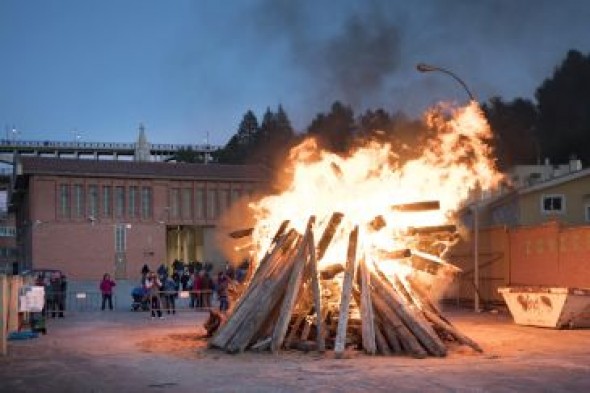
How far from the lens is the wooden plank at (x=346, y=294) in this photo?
15305 millimetres

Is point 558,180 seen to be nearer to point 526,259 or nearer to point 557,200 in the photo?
point 557,200

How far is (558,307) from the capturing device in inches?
778

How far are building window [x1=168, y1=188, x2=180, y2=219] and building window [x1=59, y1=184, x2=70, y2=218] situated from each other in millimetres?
6933

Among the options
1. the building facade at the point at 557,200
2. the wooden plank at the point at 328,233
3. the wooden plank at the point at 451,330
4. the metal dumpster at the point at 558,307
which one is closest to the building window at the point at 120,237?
the building facade at the point at 557,200

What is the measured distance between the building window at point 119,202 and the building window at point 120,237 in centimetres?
78

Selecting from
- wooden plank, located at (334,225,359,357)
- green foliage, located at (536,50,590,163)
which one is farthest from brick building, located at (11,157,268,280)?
wooden plank, located at (334,225,359,357)

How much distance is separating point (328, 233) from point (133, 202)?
39.9 meters

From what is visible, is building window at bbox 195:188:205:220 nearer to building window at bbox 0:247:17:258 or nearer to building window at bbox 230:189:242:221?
building window at bbox 230:189:242:221

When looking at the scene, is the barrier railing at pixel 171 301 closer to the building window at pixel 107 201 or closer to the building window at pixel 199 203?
the building window at pixel 107 201

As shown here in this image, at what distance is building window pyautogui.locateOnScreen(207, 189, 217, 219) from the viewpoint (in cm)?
5775

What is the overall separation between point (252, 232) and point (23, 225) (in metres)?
44.3

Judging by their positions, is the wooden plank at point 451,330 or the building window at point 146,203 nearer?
the wooden plank at point 451,330

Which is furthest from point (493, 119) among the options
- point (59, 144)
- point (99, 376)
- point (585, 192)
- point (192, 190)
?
point (59, 144)

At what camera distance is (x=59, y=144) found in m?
132
